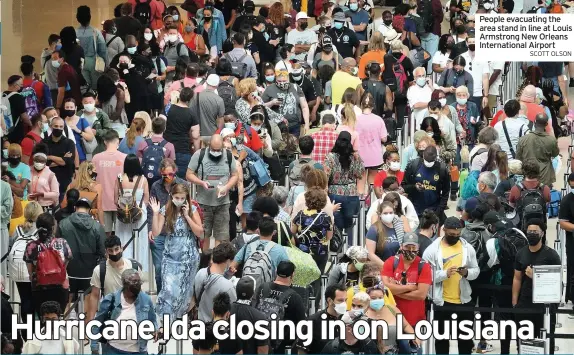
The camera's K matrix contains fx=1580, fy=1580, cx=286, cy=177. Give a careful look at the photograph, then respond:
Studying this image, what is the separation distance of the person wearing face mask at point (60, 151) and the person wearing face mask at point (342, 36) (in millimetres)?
7572

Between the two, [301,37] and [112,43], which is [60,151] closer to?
[112,43]

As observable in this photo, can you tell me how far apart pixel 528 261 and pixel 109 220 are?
5.23 meters

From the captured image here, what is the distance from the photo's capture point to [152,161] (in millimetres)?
18516

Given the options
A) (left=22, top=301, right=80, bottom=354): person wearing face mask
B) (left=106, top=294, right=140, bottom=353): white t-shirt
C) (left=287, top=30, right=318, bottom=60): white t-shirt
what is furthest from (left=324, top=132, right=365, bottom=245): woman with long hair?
(left=287, top=30, right=318, bottom=60): white t-shirt

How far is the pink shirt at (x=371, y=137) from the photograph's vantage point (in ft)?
65.3

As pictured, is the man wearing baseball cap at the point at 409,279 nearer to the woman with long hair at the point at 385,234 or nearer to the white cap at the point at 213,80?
the woman with long hair at the point at 385,234

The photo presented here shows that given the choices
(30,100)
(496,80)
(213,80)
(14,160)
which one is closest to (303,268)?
(14,160)

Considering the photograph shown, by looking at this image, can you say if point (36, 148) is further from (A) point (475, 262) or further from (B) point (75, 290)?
(A) point (475, 262)

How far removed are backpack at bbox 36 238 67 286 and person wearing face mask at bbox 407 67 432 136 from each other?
302 inches

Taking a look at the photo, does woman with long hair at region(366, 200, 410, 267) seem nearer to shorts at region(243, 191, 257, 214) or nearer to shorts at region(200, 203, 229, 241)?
shorts at region(200, 203, 229, 241)

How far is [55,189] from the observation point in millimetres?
18328

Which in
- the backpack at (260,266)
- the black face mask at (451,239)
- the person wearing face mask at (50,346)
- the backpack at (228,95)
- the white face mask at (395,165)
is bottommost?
the person wearing face mask at (50,346)

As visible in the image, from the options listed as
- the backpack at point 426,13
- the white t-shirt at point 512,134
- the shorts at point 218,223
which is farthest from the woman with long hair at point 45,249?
the backpack at point 426,13

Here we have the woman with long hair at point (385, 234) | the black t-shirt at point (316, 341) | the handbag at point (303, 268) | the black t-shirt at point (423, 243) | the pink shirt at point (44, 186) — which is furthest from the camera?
the pink shirt at point (44, 186)
